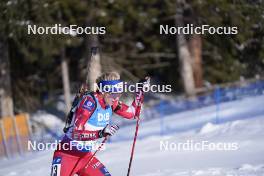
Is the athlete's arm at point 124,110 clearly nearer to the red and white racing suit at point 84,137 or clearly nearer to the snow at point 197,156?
the red and white racing suit at point 84,137

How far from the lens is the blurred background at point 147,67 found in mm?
15180

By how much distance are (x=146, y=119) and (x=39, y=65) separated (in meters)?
7.34

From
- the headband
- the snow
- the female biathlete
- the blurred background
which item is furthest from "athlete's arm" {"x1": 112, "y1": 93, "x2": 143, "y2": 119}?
the blurred background

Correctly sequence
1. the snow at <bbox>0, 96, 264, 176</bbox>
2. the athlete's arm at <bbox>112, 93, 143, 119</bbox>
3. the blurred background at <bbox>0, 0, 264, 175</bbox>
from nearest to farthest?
the athlete's arm at <bbox>112, 93, 143, 119</bbox>, the snow at <bbox>0, 96, 264, 176</bbox>, the blurred background at <bbox>0, 0, 264, 175</bbox>

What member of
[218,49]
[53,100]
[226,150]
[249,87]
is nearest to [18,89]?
[53,100]

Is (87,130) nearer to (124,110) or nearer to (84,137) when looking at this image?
(84,137)

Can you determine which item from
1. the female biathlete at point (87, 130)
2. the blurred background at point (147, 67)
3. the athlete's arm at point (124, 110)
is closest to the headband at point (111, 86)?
the female biathlete at point (87, 130)

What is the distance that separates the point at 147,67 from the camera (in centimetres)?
2869

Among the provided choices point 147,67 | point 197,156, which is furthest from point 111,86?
point 147,67

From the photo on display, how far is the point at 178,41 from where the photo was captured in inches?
995

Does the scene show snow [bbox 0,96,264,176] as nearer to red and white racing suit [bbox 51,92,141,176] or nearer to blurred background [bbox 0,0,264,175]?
blurred background [bbox 0,0,264,175]

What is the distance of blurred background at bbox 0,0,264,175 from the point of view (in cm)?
1518

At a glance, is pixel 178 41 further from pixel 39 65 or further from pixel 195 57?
pixel 39 65

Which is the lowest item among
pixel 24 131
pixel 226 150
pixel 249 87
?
pixel 226 150
